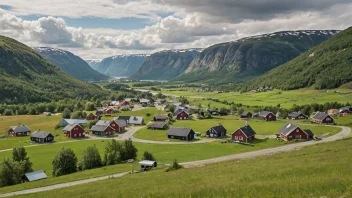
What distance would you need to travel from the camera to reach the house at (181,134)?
302ft

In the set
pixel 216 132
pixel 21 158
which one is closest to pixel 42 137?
pixel 21 158

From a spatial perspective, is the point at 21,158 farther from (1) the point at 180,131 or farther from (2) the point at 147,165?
(1) the point at 180,131

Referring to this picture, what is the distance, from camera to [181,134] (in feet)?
305

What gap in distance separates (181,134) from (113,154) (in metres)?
34.0

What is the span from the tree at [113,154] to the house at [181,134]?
31285 mm

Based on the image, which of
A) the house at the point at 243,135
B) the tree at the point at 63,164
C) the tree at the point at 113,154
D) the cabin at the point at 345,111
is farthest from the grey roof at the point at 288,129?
the cabin at the point at 345,111

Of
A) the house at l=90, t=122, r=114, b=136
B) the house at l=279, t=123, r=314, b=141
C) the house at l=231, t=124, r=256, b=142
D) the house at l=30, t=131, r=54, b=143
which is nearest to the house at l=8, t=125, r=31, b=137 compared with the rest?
the house at l=30, t=131, r=54, b=143

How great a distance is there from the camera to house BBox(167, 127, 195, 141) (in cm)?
9206

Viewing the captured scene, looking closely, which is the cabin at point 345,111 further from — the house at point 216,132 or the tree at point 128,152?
the tree at point 128,152

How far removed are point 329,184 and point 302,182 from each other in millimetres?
1998

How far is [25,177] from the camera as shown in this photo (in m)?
55.1

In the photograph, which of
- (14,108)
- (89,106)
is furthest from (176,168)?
(14,108)

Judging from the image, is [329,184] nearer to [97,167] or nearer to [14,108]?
[97,167]

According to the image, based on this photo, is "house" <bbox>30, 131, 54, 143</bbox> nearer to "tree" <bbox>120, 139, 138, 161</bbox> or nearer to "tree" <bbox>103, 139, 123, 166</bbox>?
"tree" <bbox>103, 139, 123, 166</bbox>
